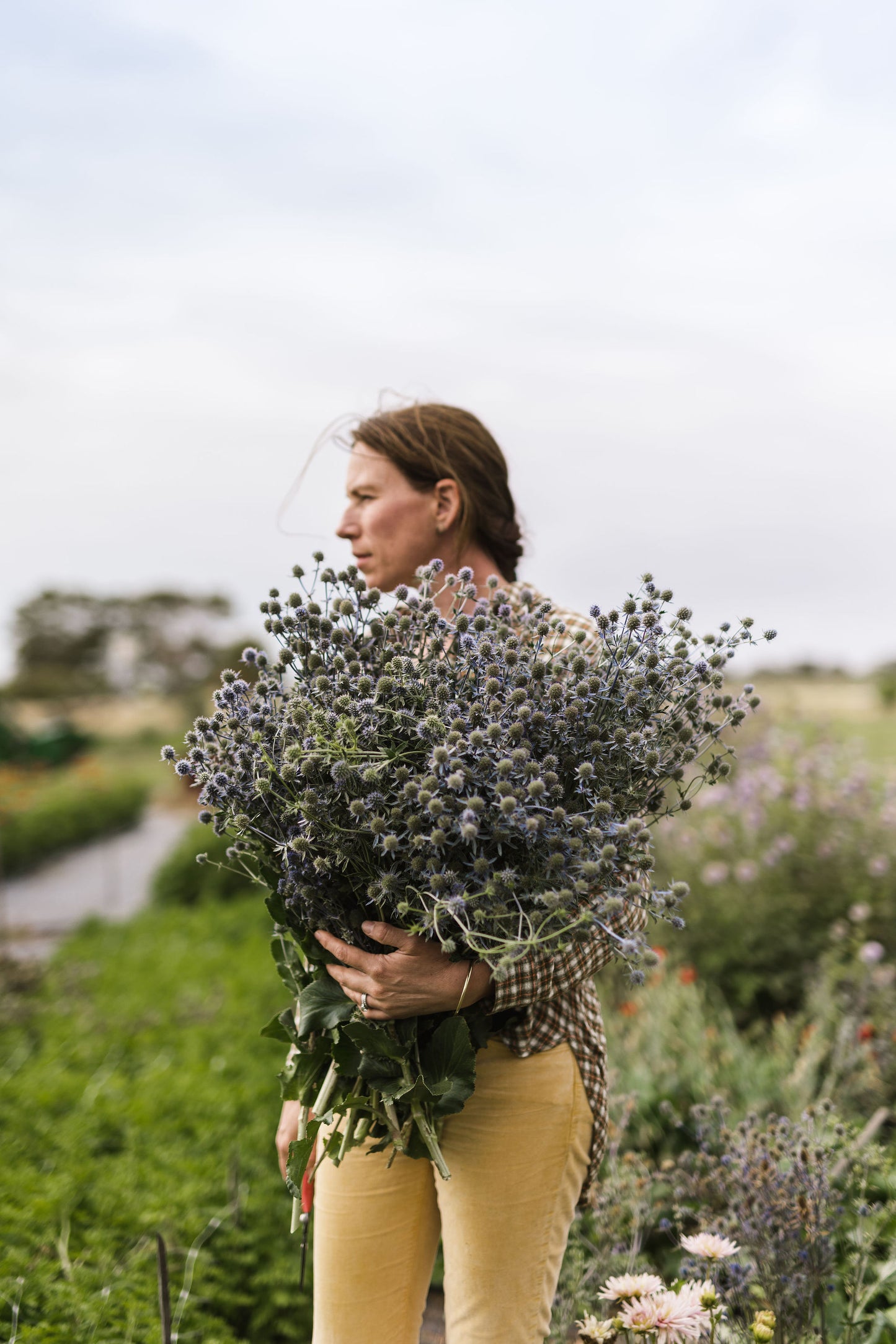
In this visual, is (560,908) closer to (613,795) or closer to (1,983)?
(613,795)

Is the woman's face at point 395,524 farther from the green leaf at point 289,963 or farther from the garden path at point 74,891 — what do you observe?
the garden path at point 74,891

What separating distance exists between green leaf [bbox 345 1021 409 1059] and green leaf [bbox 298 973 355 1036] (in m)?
0.03

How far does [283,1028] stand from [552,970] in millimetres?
510

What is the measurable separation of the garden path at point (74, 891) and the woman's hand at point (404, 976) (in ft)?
20.1

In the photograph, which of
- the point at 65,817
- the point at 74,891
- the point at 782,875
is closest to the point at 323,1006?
the point at 782,875

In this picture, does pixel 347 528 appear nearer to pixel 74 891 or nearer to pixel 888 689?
pixel 74 891

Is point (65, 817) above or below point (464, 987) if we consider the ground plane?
above

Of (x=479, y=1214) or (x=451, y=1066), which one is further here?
(x=479, y=1214)

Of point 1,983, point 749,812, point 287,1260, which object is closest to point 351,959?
point 287,1260

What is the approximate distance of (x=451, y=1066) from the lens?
5.01ft

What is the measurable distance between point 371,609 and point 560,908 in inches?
23.3

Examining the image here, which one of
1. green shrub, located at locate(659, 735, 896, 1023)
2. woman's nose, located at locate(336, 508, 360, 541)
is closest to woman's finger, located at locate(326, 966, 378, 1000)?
woman's nose, located at locate(336, 508, 360, 541)

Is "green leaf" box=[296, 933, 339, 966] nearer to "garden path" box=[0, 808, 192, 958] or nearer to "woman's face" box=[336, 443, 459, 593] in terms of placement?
"woman's face" box=[336, 443, 459, 593]

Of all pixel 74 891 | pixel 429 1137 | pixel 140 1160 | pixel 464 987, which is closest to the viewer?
pixel 464 987
